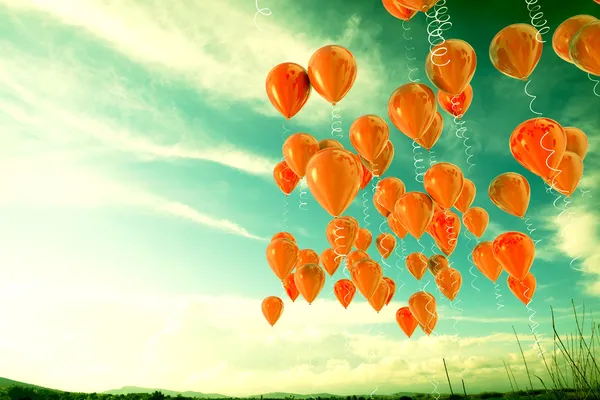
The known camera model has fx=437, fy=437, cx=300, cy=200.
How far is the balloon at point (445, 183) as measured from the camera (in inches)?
215

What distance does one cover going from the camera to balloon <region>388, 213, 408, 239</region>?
7.13 metres

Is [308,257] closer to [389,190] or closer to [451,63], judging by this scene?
[389,190]

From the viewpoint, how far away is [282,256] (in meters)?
6.66

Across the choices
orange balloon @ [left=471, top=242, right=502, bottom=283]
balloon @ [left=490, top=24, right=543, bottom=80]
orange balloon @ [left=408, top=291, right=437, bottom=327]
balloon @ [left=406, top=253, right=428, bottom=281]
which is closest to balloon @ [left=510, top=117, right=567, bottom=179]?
balloon @ [left=490, top=24, right=543, bottom=80]

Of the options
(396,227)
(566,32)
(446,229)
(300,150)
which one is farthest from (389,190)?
(566,32)

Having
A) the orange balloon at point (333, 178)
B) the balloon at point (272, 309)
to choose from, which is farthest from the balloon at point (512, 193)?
the balloon at point (272, 309)

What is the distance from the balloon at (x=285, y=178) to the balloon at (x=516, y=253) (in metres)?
3.13

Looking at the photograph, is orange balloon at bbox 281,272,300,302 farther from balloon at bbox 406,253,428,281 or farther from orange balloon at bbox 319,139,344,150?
orange balloon at bbox 319,139,344,150

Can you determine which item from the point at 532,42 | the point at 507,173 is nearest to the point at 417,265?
the point at 507,173

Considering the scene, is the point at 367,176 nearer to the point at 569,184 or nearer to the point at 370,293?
the point at 370,293

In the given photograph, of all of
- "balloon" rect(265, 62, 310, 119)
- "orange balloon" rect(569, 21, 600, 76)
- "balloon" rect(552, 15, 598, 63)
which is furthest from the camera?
"balloon" rect(265, 62, 310, 119)

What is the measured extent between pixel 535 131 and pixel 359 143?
196cm

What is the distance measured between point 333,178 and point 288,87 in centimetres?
149

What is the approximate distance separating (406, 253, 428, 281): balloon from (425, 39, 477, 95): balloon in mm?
3456
